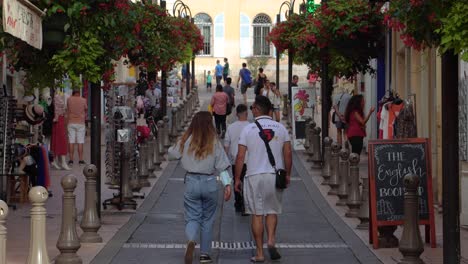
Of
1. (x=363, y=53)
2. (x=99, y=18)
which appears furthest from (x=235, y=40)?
(x=99, y=18)

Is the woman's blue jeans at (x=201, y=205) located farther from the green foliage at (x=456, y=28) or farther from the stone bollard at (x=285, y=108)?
the stone bollard at (x=285, y=108)

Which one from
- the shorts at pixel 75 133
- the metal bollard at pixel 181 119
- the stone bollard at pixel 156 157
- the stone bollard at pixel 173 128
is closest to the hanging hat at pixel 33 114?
the stone bollard at pixel 156 157

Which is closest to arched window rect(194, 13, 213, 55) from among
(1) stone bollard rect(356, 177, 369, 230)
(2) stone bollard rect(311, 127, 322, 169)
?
(2) stone bollard rect(311, 127, 322, 169)

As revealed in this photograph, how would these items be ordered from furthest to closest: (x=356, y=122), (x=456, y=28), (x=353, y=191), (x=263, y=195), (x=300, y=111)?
1. (x=300, y=111)
2. (x=356, y=122)
3. (x=353, y=191)
4. (x=263, y=195)
5. (x=456, y=28)

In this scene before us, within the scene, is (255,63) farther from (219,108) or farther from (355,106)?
(355,106)

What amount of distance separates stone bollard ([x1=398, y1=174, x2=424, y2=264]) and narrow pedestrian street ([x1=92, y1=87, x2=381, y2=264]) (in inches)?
49.0

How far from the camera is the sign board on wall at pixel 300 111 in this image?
3070 cm

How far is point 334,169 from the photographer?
71.6 feet

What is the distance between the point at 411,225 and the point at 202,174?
8.05 ft

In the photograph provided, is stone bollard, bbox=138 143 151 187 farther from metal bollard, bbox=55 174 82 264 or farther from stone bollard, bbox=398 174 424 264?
stone bollard, bbox=398 174 424 264

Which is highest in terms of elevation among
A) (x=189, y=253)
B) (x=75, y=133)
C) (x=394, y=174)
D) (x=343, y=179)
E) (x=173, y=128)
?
(x=173, y=128)

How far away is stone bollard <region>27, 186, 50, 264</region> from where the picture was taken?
36.6 feet

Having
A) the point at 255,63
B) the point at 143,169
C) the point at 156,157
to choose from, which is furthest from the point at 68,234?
the point at 255,63

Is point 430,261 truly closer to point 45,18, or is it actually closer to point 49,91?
point 45,18
